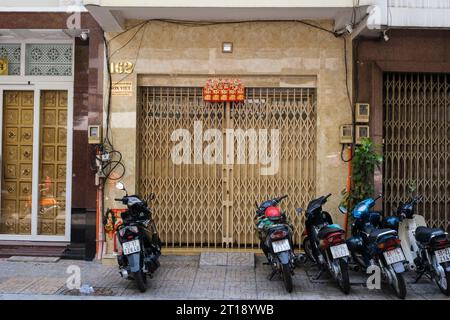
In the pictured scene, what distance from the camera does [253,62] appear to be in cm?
772

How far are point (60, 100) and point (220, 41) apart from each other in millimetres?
2821

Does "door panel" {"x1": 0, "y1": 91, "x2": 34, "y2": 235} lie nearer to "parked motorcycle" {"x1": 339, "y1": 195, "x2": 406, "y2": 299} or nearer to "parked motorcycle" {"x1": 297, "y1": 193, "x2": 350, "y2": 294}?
"parked motorcycle" {"x1": 297, "y1": 193, "x2": 350, "y2": 294}

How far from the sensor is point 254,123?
7891 mm

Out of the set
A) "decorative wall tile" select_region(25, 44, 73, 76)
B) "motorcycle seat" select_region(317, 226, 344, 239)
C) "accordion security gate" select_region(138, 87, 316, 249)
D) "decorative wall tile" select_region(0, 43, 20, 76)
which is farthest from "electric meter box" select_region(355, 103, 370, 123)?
"decorative wall tile" select_region(0, 43, 20, 76)

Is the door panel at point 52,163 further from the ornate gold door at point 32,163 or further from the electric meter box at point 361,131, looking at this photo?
the electric meter box at point 361,131

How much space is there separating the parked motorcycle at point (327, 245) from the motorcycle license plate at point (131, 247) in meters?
2.20

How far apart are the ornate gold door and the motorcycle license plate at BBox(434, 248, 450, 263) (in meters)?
5.62

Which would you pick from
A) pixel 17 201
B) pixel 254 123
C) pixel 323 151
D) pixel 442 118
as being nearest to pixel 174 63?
pixel 254 123

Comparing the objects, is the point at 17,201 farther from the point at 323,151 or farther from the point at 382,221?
the point at 382,221

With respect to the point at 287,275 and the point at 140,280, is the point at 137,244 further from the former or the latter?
the point at 287,275

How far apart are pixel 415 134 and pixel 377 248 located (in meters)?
2.65

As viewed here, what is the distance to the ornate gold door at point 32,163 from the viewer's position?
8.39m

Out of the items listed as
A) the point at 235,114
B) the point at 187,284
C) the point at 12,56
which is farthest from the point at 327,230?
the point at 12,56

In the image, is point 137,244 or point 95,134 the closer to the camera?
point 137,244
